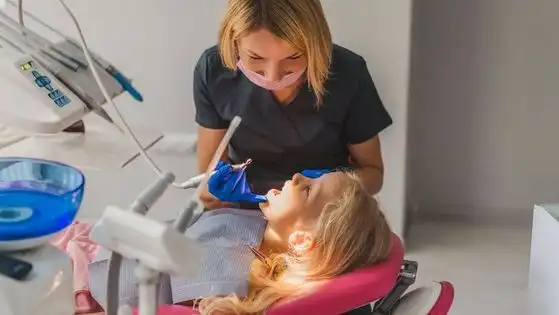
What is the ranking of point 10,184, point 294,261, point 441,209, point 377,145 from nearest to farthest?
point 10,184 → point 294,261 → point 377,145 → point 441,209

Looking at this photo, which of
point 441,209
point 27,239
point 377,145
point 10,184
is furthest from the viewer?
point 441,209

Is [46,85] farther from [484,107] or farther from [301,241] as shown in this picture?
[484,107]

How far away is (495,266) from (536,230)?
1.33ft

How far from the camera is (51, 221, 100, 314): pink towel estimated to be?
1.34m

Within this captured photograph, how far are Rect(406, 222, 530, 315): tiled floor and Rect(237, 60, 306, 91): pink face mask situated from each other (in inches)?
26.7

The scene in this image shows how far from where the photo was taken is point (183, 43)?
200 cm

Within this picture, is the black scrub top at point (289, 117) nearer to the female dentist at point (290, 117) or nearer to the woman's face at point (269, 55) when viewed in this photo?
the female dentist at point (290, 117)

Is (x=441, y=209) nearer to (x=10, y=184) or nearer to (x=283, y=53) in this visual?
(x=283, y=53)

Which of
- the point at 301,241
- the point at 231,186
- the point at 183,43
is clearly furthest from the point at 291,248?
the point at 183,43

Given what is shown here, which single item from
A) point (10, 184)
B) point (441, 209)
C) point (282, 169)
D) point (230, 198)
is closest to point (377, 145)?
point (282, 169)

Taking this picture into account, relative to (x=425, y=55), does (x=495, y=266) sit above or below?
below

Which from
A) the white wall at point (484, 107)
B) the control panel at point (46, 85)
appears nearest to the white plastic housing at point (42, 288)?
the control panel at point (46, 85)

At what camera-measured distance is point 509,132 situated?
2.16 metres

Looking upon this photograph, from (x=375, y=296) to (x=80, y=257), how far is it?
1.66ft
